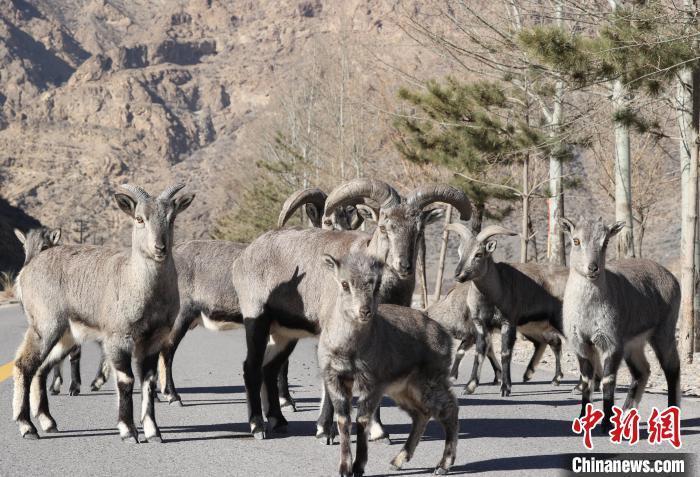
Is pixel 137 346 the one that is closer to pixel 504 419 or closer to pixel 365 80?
pixel 504 419

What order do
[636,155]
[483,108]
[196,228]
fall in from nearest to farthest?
1. [483,108]
2. [636,155]
3. [196,228]

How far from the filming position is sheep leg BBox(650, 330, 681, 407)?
9953mm

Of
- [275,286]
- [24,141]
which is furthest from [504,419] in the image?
[24,141]

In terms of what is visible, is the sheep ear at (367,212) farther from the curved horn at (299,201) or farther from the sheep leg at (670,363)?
the sheep leg at (670,363)

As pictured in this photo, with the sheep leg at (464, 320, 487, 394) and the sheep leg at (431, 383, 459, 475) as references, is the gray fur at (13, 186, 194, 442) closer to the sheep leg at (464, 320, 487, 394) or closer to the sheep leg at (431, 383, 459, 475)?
the sheep leg at (431, 383, 459, 475)

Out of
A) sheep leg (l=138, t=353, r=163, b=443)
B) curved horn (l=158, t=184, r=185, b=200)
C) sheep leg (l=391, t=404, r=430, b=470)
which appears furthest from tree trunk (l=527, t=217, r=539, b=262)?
sheep leg (l=391, t=404, r=430, b=470)

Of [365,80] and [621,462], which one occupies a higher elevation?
[365,80]

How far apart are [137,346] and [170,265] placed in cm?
82

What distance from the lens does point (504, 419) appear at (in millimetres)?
10344

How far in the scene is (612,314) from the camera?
9.59 m

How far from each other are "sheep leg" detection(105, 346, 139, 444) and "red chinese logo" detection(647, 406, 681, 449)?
4.64 meters

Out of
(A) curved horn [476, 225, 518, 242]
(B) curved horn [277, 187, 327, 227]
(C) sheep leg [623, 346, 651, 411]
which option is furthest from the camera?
(A) curved horn [476, 225, 518, 242]

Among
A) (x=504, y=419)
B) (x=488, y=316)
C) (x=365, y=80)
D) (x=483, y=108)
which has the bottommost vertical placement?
(x=504, y=419)

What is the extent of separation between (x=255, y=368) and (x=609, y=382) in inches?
134
